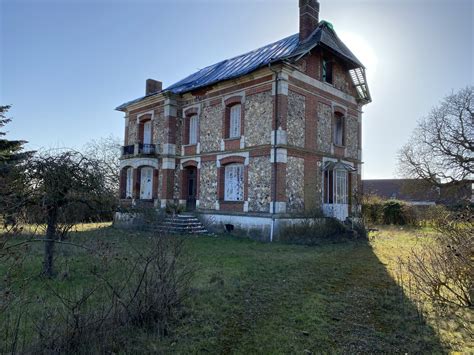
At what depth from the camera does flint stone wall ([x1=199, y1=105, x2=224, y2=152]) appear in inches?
637

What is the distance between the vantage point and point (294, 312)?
16.5 feet

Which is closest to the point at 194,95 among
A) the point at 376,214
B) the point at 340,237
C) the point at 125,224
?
the point at 125,224

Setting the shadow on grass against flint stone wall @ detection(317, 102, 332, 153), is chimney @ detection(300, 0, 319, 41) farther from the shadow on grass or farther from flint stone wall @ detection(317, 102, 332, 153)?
the shadow on grass

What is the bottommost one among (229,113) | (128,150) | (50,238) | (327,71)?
(50,238)

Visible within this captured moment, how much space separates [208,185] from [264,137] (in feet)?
13.0

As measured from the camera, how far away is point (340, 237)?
14.2 meters

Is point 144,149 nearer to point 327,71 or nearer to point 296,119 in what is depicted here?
point 296,119

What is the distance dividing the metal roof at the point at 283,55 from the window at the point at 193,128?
4.86 feet

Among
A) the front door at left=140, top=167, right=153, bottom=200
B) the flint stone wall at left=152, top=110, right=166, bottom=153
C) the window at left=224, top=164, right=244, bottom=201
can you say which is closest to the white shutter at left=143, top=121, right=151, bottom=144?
the flint stone wall at left=152, top=110, right=166, bottom=153

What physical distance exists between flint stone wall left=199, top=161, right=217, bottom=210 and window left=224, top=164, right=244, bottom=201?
2.05ft

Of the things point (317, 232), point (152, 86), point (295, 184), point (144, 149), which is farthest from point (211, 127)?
point (152, 86)

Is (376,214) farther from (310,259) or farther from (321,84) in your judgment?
(310,259)

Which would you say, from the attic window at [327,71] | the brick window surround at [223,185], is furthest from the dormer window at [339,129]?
the brick window surround at [223,185]

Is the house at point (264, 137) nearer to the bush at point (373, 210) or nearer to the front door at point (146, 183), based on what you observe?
the front door at point (146, 183)
